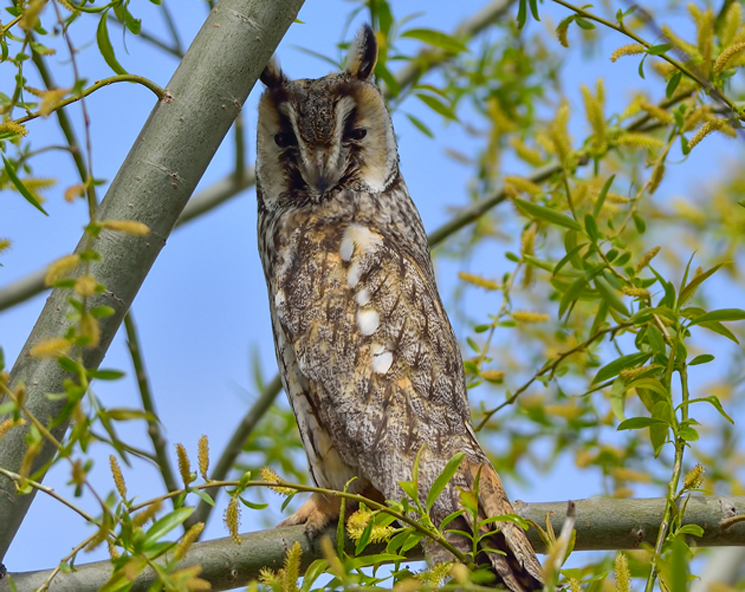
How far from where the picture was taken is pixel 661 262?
361 centimetres

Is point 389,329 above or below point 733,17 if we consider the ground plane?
below

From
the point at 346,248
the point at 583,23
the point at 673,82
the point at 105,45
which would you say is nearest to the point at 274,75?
the point at 346,248

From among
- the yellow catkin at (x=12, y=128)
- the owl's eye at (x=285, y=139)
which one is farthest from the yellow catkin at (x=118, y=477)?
the owl's eye at (x=285, y=139)

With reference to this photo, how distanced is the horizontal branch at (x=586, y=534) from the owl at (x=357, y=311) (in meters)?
0.11

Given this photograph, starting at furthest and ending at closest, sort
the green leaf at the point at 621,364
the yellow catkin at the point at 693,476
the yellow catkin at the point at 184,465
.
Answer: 1. the green leaf at the point at 621,364
2. the yellow catkin at the point at 693,476
3. the yellow catkin at the point at 184,465

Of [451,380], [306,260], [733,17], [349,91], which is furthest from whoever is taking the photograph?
[349,91]

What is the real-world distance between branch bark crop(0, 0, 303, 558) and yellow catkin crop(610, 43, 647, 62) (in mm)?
659

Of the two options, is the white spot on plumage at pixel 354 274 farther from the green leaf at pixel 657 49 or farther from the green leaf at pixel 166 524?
the green leaf at pixel 166 524

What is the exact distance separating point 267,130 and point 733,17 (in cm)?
139

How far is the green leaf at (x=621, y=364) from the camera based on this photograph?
5.94ft

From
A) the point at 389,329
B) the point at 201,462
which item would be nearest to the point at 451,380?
the point at 389,329

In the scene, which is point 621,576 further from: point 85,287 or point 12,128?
point 12,128

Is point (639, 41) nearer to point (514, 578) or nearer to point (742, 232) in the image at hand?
point (514, 578)

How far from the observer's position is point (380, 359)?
7.22ft
